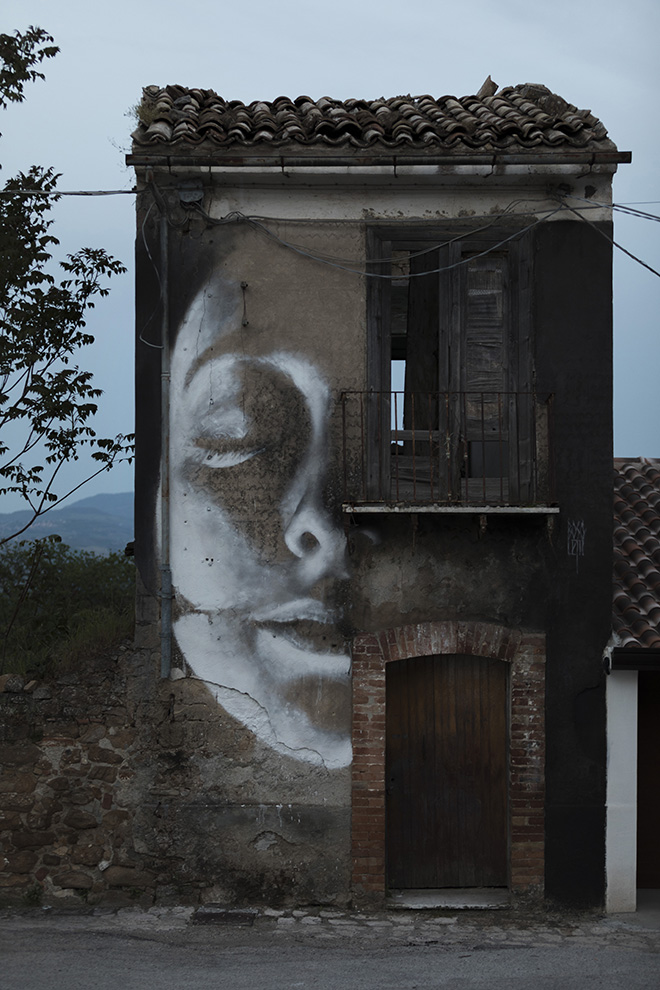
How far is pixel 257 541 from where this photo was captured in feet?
25.1

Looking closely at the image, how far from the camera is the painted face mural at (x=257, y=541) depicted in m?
7.57

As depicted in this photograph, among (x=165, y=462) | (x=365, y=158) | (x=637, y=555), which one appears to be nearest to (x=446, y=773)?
(x=637, y=555)

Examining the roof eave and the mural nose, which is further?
the mural nose

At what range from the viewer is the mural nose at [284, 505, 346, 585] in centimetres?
763

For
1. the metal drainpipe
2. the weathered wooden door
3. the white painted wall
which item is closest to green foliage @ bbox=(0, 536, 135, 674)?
the metal drainpipe

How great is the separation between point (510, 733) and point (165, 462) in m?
3.56

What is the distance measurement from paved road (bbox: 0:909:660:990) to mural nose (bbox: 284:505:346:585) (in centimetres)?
268

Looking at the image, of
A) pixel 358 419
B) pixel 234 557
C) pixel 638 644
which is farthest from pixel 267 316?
pixel 638 644

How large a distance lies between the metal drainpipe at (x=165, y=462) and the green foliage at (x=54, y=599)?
586 mm

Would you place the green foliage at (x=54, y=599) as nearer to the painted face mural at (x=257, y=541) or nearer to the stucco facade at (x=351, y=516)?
the painted face mural at (x=257, y=541)

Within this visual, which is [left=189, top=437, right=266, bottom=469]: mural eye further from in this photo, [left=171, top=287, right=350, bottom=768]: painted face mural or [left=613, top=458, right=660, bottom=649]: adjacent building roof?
[left=613, top=458, right=660, bottom=649]: adjacent building roof

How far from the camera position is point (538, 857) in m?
7.55

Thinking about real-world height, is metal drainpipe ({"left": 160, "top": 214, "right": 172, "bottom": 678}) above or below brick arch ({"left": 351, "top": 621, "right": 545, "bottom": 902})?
above

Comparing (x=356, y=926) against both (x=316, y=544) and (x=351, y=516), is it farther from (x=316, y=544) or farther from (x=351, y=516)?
(x=351, y=516)
